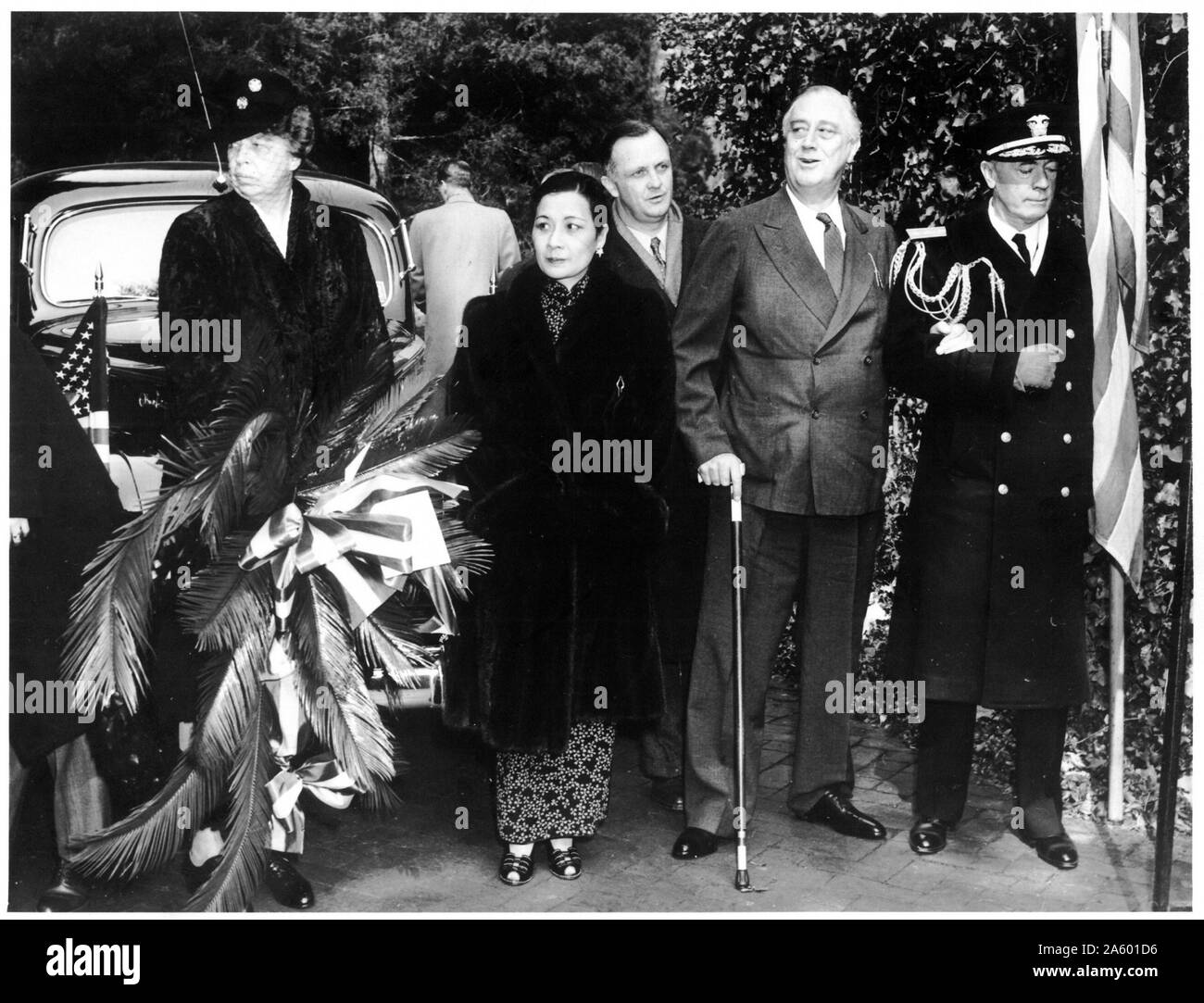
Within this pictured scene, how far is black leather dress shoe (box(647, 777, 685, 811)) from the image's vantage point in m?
5.30

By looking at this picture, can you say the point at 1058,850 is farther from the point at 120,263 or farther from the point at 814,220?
the point at 120,263

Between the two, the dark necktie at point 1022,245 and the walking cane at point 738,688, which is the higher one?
the dark necktie at point 1022,245

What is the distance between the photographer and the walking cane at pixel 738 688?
477cm

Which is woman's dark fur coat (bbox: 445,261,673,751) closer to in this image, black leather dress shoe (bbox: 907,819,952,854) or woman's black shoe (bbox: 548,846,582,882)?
woman's black shoe (bbox: 548,846,582,882)

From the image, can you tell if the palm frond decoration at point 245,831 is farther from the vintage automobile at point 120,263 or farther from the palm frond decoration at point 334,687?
the vintage automobile at point 120,263

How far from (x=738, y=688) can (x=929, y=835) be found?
0.86 meters

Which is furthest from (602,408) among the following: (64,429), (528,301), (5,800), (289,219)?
(5,800)

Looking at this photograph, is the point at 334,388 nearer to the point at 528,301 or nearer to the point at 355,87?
the point at 528,301

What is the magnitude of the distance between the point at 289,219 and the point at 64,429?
3.29ft

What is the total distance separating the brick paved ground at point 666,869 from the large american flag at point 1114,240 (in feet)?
3.39

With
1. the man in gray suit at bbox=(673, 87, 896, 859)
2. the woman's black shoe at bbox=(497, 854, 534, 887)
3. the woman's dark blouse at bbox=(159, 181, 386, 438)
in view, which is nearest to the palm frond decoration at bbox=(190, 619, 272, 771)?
the woman's dark blouse at bbox=(159, 181, 386, 438)

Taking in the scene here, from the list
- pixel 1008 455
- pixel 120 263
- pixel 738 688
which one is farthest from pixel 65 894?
pixel 1008 455

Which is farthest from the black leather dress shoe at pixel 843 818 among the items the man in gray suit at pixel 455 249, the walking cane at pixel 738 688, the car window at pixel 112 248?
the car window at pixel 112 248

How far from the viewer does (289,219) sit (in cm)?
482
